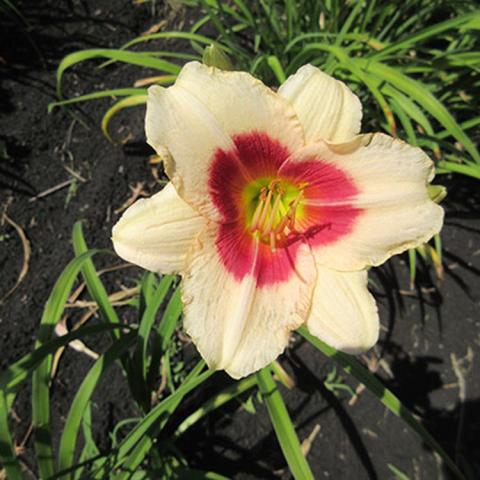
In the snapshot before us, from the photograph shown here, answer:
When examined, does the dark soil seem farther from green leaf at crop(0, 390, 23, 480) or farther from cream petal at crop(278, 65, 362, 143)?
cream petal at crop(278, 65, 362, 143)

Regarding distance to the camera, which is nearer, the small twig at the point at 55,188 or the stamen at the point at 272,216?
the stamen at the point at 272,216

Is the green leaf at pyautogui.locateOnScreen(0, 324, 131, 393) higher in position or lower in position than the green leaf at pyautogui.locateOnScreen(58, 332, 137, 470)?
higher

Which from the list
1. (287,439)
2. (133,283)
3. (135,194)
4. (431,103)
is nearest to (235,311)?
(287,439)

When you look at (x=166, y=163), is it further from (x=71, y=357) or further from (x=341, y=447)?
(x=341, y=447)

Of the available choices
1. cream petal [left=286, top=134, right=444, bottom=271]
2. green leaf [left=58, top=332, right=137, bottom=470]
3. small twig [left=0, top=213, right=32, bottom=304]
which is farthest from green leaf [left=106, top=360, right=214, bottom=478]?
small twig [left=0, top=213, right=32, bottom=304]

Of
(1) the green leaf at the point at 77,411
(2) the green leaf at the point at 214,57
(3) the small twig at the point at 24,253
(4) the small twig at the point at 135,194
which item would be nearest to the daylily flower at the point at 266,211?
(2) the green leaf at the point at 214,57

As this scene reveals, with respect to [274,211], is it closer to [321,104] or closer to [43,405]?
[321,104]

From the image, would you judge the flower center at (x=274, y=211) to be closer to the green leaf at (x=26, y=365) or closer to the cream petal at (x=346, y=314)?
the cream petal at (x=346, y=314)
